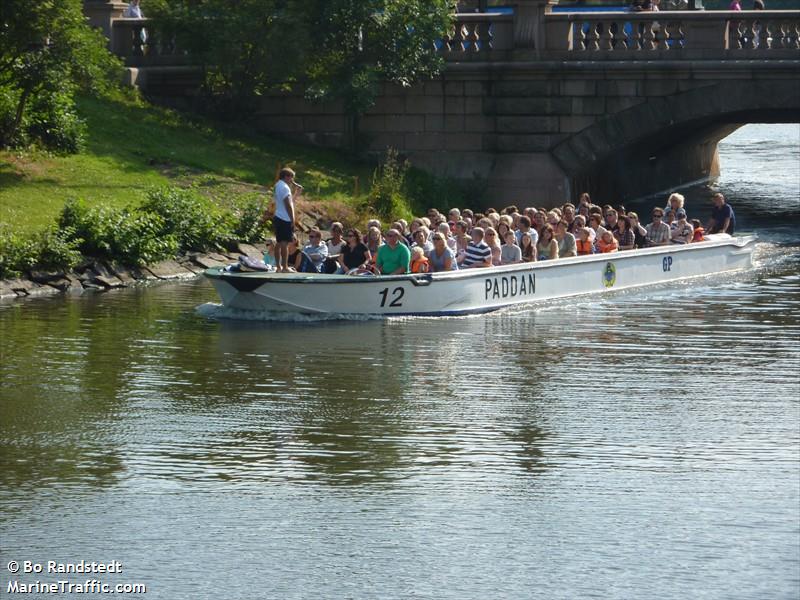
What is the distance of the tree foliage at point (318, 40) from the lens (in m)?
32.1

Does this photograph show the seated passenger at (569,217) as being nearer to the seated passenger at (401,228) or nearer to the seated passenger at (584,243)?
the seated passenger at (584,243)

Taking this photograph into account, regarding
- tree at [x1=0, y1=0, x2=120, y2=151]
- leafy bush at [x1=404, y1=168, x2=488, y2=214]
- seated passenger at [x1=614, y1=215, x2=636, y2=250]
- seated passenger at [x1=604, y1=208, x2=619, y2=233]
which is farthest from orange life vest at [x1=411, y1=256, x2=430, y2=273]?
leafy bush at [x1=404, y1=168, x2=488, y2=214]

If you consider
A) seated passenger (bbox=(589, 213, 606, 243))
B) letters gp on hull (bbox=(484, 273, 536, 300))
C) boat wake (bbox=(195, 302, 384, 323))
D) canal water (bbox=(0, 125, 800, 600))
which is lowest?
canal water (bbox=(0, 125, 800, 600))

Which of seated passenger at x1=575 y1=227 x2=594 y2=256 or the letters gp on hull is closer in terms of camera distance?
the letters gp on hull

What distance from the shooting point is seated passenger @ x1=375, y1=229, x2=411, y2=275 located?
2145cm

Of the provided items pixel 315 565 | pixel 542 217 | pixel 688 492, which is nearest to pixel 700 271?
pixel 542 217

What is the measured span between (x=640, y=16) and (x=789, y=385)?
17.6 m

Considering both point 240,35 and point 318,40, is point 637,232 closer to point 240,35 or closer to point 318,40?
point 318,40

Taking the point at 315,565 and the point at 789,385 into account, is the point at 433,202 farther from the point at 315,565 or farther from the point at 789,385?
the point at 315,565

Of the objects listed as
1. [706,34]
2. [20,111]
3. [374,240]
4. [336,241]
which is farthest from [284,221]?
[706,34]

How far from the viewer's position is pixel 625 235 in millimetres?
26016

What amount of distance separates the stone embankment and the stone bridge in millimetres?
8188

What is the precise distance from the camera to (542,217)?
2506 cm

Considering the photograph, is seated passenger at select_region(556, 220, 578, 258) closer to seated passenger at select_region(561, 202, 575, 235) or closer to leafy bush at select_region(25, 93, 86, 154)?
seated passenger at select_region(561, 202, 575, 235)
